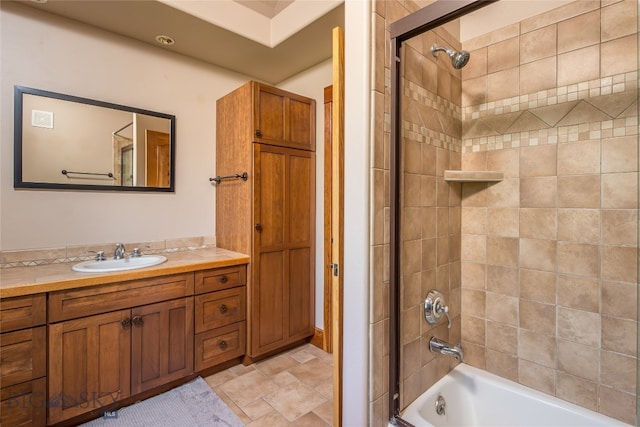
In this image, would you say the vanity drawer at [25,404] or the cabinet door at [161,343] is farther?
the cabinet door at [161,343]

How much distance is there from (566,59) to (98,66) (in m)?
2.81

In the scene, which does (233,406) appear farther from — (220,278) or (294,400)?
(220,278)

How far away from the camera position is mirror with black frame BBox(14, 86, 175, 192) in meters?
1.85

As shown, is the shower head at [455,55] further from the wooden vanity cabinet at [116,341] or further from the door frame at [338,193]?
the wooden vanity cabinet at [116,341]

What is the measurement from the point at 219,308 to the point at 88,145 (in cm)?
142

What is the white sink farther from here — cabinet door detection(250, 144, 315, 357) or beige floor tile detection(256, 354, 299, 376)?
beige floor tile detection(256, 354, 299, 376)

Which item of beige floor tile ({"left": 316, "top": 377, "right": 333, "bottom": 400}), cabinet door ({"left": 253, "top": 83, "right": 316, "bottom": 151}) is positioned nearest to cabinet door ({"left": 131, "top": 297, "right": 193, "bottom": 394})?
beige floor tile ({"left": 316, "top": 377, "right": 333, "bottom": 400})

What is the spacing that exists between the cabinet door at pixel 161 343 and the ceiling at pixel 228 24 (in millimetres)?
1846

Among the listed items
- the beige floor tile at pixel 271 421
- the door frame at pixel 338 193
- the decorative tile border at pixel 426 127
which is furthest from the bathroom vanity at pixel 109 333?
the decorative tile border at pixel 426 127

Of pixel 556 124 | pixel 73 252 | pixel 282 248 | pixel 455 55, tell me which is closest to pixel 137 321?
→ pixel 73 252

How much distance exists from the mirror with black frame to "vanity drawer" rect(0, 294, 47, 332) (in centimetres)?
79

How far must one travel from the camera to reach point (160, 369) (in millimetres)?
1883

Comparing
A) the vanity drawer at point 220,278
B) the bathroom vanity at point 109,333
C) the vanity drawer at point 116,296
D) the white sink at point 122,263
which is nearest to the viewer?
the bathroom vanity at point 109,333

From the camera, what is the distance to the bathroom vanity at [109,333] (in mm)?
1449
